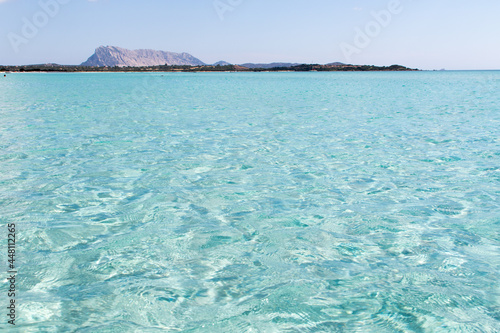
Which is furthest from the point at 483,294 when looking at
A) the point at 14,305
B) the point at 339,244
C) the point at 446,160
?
the point at 446,160

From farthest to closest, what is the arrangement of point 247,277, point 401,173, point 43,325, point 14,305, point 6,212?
point 401,173, point 6,212, point 247,277, point 14,305, point 43,325

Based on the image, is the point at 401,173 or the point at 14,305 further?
the point at 401,173

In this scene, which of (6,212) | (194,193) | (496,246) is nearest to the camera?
(496,246)

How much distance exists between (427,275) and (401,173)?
5344mm

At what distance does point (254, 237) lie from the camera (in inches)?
250

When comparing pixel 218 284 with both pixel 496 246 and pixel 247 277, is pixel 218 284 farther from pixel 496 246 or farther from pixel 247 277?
pixel 496 246

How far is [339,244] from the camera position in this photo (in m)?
6.06

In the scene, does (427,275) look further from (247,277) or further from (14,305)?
(14,305)

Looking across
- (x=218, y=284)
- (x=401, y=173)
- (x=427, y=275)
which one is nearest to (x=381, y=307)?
(x=427, y=275)

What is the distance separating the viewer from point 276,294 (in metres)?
4.76

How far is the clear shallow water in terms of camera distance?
4414 mm

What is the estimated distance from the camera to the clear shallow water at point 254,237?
441 centimetres

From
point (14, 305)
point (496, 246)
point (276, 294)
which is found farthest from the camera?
point (496, 246)

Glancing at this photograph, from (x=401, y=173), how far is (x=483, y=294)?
18.4ft
